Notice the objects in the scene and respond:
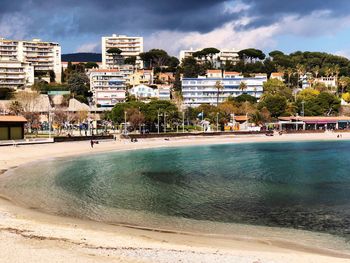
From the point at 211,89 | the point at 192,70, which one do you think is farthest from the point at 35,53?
the point at 211,89

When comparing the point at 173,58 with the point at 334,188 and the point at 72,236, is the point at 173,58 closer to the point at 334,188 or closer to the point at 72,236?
the point at 334,188

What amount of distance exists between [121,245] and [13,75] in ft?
453

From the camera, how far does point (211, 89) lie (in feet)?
468

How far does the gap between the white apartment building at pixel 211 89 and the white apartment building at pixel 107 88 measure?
69.0 feet

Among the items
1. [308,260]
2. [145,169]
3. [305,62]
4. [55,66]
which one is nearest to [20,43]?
[55,66]

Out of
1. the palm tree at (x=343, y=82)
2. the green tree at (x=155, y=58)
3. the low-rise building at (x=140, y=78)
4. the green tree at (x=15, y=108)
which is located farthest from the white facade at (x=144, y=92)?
the palm tree at (x=343, y=82)

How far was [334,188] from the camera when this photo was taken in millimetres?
31125

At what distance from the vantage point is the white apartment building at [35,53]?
6235 inches

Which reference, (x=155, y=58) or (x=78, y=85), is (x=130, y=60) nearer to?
(x=155, y=58)

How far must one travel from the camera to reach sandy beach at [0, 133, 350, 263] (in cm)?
1421

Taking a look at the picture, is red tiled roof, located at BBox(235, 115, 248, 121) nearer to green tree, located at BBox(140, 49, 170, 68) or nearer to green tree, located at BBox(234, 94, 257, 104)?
green tree, located at BBox(234, 94, 257, 104)

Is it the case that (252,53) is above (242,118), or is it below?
above

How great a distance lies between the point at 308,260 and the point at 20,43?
162301 millimetres

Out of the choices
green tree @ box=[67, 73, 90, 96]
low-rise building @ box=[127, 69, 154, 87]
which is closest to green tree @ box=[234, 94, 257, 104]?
low-rise building @ box=[127, 69, 154, 87]
